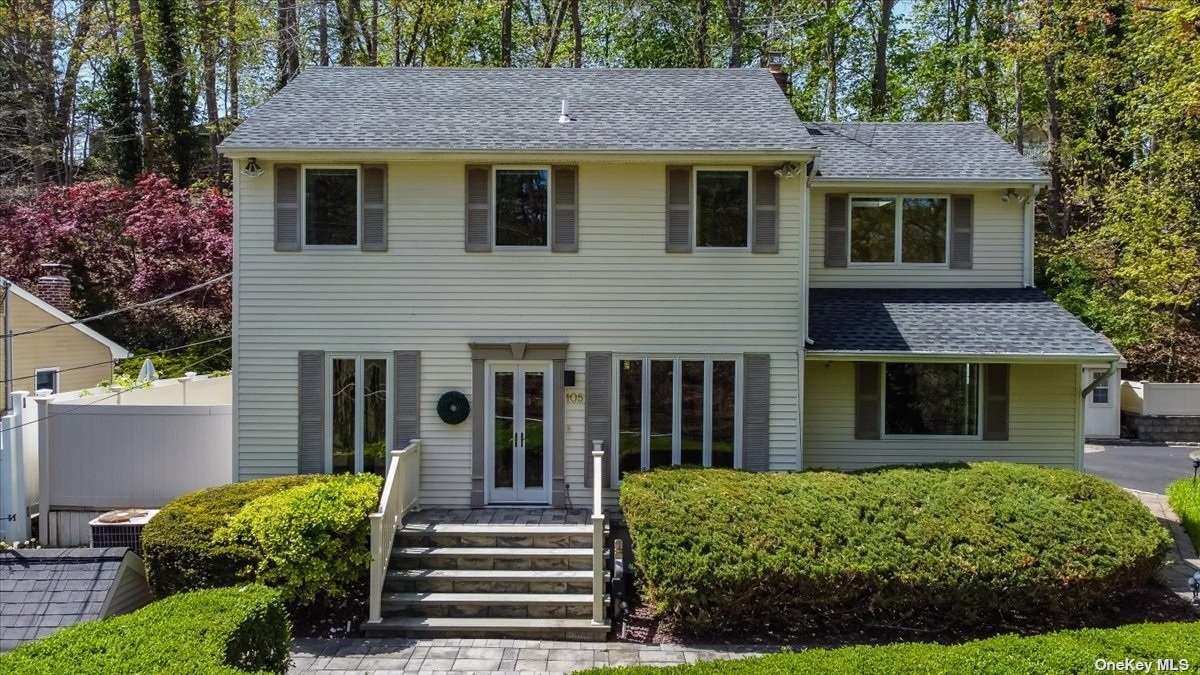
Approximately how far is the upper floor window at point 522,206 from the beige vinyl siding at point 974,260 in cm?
477

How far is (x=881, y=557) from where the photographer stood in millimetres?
7512

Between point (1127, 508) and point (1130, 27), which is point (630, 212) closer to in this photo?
point (1127, 508)

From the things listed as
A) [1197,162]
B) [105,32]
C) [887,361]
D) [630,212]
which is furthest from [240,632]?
[105,32]

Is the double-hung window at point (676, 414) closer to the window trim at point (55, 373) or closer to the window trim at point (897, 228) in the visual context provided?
the window trim at point (897, 228)

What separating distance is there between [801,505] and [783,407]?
2.24 meters

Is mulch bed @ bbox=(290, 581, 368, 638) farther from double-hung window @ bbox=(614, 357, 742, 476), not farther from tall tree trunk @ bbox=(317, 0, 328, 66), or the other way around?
tall tree trunk @ bbox=(317, 0, 328, 66)

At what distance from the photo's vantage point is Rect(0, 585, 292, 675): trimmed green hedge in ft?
16.7

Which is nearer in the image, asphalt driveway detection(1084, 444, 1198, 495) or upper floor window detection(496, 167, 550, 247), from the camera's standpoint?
upper floor window detection(496, 167, 550, 247)

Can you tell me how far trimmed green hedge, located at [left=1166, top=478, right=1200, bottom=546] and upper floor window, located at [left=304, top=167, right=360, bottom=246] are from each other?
12649 millimetres

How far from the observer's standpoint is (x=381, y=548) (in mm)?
8117

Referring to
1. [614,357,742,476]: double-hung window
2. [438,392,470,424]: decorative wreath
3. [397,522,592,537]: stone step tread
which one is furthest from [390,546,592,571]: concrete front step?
[438,392,470,424]: decorative wreath

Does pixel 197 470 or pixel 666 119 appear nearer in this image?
pixel 197 470

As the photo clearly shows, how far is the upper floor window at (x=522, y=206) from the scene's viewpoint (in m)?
10.1

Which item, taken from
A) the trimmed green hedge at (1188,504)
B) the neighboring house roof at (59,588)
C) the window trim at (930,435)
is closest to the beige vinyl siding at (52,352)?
the neighboring house roof at (59,588)
